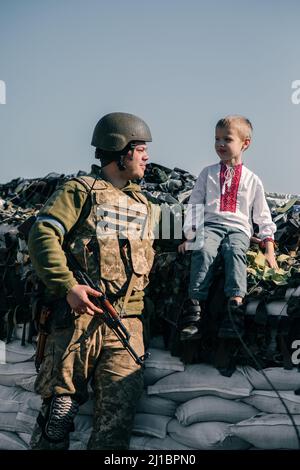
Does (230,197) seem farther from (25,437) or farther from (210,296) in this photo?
(25,437)

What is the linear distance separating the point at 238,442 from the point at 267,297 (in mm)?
867

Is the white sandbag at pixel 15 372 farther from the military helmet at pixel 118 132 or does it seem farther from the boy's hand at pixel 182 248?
the military helmet at pixel 118 132

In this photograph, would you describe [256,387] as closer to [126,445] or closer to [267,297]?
[267,297]

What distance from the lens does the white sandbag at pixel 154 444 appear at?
4.11 meters

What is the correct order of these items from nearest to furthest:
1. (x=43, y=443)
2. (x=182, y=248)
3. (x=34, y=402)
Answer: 1. (x=43, y=443)
2. (x=182, y=248)
3. (x=34, y=402)

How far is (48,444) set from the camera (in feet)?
12.9

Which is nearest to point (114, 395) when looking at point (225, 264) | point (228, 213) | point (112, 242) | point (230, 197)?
point (112, 242)

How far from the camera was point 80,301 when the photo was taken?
3.83 m

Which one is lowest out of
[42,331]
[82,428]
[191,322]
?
[82,428]

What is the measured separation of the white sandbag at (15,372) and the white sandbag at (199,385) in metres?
0.95

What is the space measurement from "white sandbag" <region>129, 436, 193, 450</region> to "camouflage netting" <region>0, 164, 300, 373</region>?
51 centimetres

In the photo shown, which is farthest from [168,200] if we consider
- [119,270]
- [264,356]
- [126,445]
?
[126,445]

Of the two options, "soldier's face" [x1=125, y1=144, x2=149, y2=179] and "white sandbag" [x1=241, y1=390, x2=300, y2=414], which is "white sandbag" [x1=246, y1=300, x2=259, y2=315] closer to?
"white sandbag" [x1=241, y1=390, x2=300, y2=414]

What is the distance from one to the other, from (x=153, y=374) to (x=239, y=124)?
1692 millimetres
